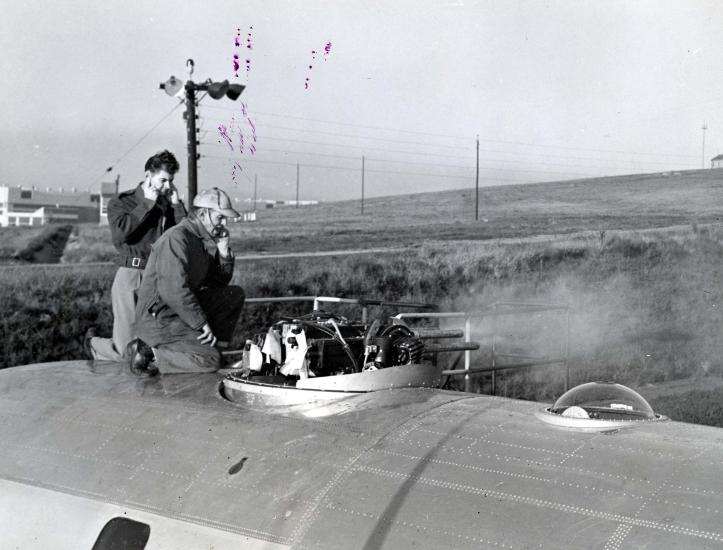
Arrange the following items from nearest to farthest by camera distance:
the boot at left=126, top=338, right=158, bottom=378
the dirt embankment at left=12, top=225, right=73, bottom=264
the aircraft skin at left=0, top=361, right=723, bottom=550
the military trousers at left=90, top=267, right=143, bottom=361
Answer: the aircraft skin at left=0, top=361, right=723, bottom=550 < the boot at left=126, top=338, right=158, bottom=378 < the military trousers at left=90, top=267, right=143, bottom=361 < the dirt embankment at left=12, top=225, right=73, bottom=264

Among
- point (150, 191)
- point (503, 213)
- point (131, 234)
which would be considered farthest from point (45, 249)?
point (150, 191)

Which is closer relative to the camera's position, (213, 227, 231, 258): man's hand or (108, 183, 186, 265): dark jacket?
(213, 227, 231, 258): man's hand

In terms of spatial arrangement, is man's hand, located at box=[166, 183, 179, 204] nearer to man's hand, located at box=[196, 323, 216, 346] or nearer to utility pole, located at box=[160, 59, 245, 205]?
man's hand, located at box=[196, 323, 216, 346]

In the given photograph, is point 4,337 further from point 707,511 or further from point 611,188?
point 707,511

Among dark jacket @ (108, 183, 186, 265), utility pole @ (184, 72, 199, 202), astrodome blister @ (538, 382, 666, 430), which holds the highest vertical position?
utility pole @ (184, 72, 199, 202)

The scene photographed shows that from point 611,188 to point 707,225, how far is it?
2296mm

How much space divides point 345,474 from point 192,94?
10068mm

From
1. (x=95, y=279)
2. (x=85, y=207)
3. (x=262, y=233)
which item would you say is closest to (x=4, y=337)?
(x=95, y=279)

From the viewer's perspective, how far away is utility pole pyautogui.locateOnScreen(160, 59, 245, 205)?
1230 centimetres

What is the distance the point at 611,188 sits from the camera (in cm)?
1530

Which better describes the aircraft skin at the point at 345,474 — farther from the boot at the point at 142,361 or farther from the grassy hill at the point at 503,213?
the grassy hill at the point at 503,213

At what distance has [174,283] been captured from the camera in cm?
639

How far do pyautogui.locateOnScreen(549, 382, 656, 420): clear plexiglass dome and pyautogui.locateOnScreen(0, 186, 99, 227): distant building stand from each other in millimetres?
43337

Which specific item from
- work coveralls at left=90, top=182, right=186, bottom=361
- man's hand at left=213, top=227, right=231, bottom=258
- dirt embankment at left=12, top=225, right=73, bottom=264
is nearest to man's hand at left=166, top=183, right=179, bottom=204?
work coveralls at left=90, top=182, right=186, bottom=361
